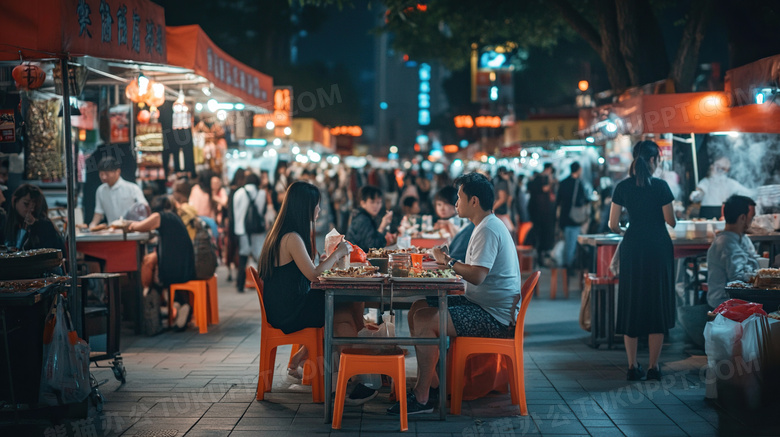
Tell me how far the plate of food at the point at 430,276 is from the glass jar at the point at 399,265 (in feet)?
0.15

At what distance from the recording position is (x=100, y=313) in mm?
6547

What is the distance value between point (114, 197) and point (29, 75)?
3.43m

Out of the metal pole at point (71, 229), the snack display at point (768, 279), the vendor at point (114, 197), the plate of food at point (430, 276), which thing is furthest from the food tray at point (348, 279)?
the vendor at point (114, 197)

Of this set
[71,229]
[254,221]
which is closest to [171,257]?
[71,229]

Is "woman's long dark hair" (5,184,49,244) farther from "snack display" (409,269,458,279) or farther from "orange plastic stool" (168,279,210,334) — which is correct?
"snack display" (409,269,458,279)

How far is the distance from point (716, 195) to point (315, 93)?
38.0 m

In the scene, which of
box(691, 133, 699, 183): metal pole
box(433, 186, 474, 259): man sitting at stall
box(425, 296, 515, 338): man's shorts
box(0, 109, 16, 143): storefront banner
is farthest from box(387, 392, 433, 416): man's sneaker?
box(691, 133, 699, 183): metal pole

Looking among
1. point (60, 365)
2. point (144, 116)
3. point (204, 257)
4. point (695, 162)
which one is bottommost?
point (60, 365)

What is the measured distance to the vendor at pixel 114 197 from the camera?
33.0 feet

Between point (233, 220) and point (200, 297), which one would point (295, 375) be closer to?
point (200, 297)

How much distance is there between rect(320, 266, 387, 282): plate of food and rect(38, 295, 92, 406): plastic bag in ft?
6.11

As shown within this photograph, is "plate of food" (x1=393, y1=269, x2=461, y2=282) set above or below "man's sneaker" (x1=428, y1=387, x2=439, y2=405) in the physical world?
above

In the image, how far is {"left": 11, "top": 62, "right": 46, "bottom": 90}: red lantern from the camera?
6.90 m

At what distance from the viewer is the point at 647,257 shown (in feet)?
21.4
